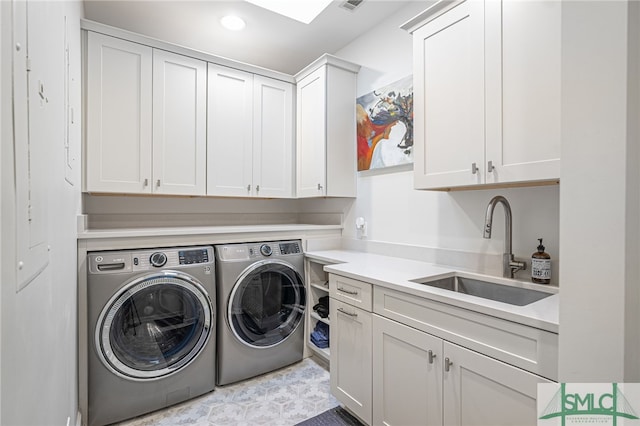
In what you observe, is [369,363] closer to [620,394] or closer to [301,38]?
[620,394]

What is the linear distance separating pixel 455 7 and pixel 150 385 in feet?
8.87

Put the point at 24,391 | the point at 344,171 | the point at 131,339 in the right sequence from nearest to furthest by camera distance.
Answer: the point at 24,391 → the point at 131,339 → the point at 344,171

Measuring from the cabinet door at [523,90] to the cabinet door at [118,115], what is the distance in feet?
7.25

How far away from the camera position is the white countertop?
1.10 metres

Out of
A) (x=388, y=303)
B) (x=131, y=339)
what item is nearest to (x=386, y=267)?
(x=388, y=303)

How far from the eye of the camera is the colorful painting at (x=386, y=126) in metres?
2.20

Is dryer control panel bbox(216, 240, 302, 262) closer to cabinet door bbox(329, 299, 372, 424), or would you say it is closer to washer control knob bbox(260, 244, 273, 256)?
washer control knob bbox(260, 244, 273, 256)

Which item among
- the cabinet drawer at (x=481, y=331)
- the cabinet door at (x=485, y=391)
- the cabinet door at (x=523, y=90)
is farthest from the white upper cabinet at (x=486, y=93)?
the cabinet door at (x=485, y=391)

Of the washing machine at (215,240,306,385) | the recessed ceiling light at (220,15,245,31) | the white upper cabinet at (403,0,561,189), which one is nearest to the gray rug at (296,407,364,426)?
the washing machine at (215,240,306,385)

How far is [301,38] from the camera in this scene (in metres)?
2.70

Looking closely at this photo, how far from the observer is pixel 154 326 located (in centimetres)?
191

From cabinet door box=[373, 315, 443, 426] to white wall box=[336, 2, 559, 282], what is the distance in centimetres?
71

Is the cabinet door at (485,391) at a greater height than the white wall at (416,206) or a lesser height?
lesser

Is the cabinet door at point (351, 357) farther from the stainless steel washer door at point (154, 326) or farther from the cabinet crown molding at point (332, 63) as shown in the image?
the cabinet crown molding at point (332, 63)
